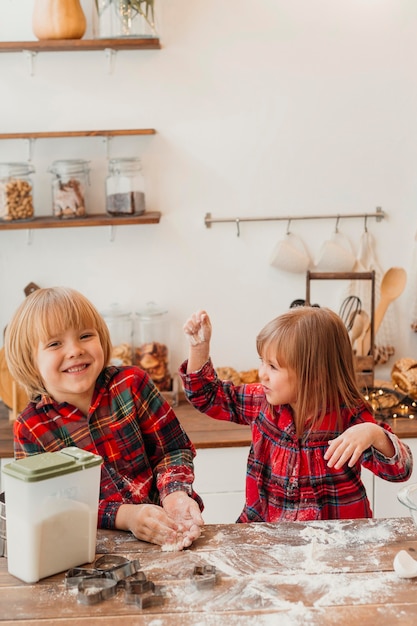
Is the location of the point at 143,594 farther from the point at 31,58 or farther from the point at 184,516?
the point at 31,58

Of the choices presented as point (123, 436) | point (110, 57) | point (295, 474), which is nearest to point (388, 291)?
point (110, 57)

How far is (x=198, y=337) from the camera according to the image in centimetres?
189

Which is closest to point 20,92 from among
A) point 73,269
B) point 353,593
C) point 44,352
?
point 73,269

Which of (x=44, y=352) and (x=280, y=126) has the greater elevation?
(x=280, y=126)

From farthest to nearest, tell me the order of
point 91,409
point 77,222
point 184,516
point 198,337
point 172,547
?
point 77,222, point 198,337, point 91,409, point 184,516, point 172,547

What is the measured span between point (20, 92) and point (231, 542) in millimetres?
1920

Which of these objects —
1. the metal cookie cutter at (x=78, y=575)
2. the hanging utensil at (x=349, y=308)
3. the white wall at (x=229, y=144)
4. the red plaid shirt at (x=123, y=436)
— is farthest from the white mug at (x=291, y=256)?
the metal cookie cutter at (x=78, y=575)

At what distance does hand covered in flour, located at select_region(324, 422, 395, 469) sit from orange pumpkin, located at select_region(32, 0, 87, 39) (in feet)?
5.62

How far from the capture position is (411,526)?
1.59 meters

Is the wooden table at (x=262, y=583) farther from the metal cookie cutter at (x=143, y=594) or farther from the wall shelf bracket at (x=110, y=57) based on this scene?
the wall shelf bracket at (x=110, y=57)

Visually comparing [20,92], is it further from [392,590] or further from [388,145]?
[392,590]

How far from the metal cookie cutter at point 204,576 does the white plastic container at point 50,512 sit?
195mm

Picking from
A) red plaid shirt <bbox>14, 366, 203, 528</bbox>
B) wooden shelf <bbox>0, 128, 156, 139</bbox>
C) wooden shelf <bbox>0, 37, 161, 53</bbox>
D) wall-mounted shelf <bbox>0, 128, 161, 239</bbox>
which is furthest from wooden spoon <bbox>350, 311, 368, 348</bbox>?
red plaid shirt <bbox>14, 366, 203, 528</bbox>

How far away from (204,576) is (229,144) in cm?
188
